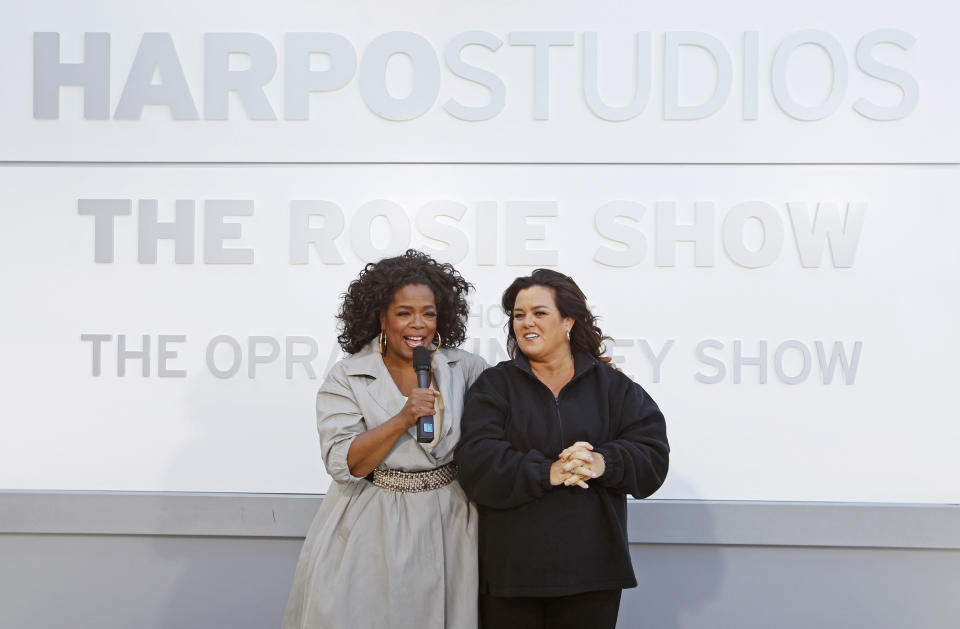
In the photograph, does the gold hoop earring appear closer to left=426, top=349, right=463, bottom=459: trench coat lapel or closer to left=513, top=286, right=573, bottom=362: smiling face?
left=426, top=349, right=463, bottom=459: trench coat lapel

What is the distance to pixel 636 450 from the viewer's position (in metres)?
2.27

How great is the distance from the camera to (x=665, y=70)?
3.46 metres

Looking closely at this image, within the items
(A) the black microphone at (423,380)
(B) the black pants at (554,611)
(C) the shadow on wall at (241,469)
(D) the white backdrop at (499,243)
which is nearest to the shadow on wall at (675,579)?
(D) the white backdrop at (499,243)

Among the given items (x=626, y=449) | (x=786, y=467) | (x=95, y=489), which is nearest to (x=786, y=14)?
(x=786, y=467)

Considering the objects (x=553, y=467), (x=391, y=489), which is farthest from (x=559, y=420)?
(x=391, y=489)

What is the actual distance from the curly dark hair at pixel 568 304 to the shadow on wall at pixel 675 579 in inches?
48.2

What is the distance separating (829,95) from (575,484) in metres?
2.28

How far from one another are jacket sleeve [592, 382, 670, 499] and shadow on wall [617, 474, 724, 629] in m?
1.17

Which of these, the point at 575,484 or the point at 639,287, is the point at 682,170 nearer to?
the point at 639,287

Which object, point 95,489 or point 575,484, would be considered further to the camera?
point 95,489

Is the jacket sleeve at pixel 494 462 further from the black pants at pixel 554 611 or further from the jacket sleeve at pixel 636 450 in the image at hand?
the black pants at pixel 554 611

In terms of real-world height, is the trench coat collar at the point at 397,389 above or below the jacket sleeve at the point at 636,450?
above

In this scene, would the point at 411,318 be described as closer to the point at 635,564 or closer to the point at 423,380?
the point at 423,380

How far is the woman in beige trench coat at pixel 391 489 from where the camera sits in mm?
2238
